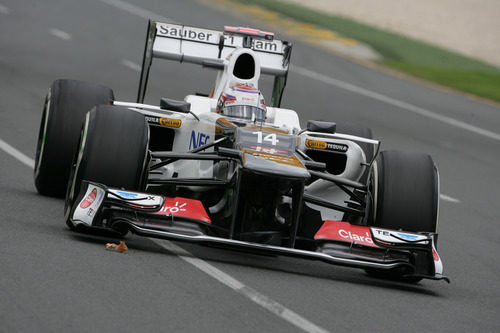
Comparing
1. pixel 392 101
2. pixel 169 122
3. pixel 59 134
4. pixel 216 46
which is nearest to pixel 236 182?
pixel 169 122

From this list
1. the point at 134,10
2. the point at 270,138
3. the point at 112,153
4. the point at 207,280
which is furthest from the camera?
the point at 134,10

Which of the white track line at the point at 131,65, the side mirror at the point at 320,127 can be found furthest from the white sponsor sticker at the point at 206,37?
the white track line at the point at 131,65

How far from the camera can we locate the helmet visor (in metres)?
10.4

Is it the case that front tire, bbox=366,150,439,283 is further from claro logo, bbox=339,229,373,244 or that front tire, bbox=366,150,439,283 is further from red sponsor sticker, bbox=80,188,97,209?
red sponsor sticker, bbox=80,188,97,209

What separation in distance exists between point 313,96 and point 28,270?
54.1 ft

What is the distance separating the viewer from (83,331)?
621 cm

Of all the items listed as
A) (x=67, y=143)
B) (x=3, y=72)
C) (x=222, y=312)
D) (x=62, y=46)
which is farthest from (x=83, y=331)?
(x=62, y=46)

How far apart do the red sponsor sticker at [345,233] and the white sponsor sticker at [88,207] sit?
1.79 meters

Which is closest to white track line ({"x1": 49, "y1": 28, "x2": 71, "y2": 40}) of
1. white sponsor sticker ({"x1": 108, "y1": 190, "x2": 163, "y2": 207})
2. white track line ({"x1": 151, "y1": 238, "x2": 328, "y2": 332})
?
white track line ({"x1": 151, "y1": 238, "x2": 328, "y2": 332})

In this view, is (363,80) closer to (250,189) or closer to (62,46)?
(62,46)

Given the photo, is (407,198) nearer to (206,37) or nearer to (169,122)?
(169,122)

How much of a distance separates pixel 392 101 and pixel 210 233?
16054 mm

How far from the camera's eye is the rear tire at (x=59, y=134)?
10281 mm

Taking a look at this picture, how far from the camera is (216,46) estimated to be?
41.7 ft
